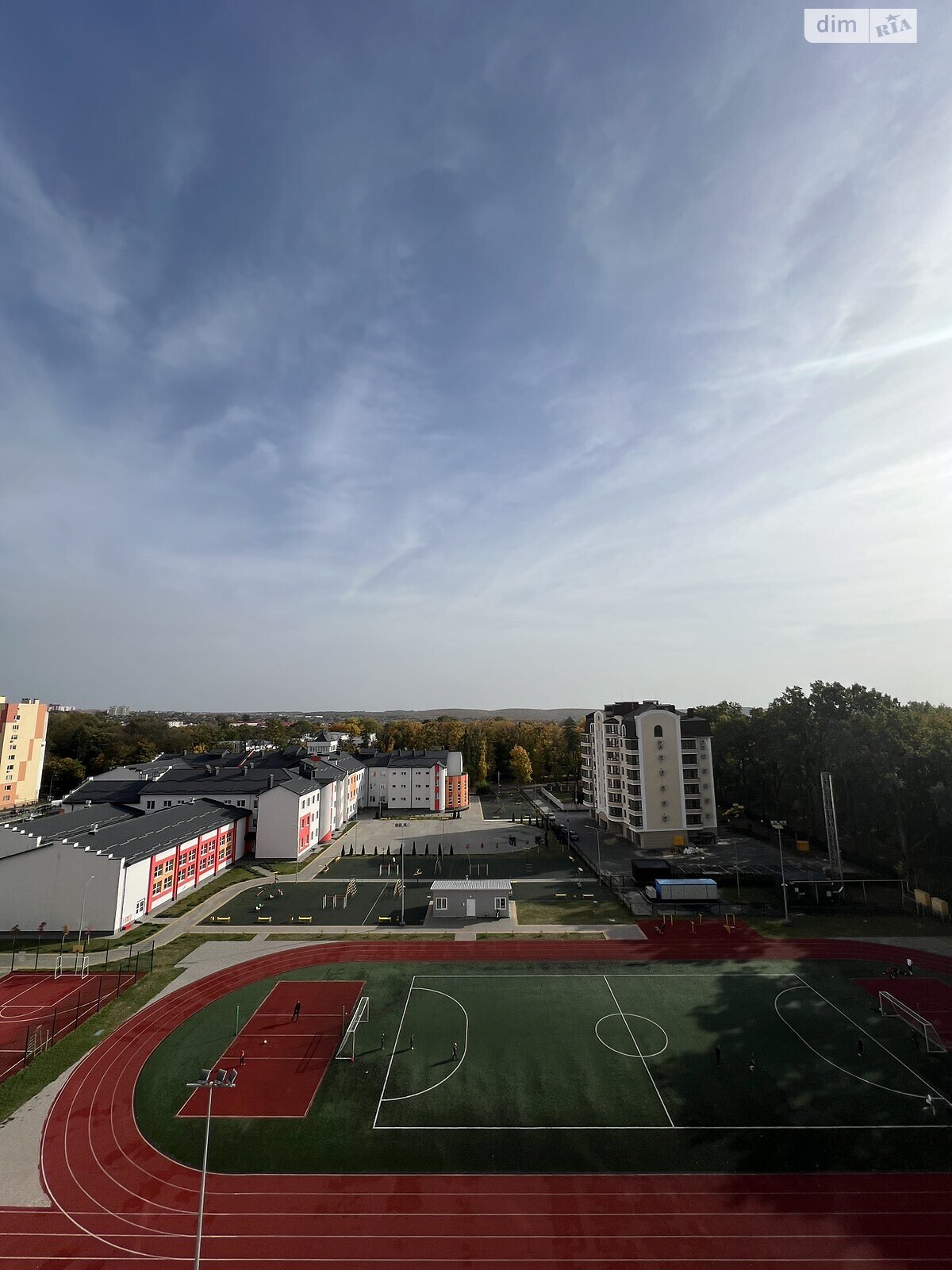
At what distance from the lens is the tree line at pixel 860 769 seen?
5191cm

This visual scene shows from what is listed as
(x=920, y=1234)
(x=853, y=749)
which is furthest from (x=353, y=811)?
(x=920, y=1234)

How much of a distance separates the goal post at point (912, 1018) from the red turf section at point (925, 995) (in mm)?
386

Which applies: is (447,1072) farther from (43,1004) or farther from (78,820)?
(78,820)

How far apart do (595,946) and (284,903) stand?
78.7ft

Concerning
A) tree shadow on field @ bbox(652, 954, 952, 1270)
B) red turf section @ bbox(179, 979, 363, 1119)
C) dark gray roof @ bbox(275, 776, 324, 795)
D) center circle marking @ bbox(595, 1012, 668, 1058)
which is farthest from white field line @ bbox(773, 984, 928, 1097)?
dark gray roof @ bbox(275, 776, 324, 795)

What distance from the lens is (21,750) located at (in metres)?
94.2

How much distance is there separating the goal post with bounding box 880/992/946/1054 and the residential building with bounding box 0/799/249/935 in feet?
149

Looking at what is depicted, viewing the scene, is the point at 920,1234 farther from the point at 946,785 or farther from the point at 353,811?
the point at 353,811

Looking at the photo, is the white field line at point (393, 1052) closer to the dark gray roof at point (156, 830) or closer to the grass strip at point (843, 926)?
the dark gray roof at point (156, 830)

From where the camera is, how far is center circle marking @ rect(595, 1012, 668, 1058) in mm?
25438

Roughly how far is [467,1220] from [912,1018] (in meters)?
23.8

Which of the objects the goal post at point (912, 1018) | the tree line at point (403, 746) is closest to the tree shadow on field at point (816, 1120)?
the goal post at point (912, 1018)

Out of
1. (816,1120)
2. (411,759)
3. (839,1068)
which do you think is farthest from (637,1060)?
(411,759)

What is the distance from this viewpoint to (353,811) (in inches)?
3216
